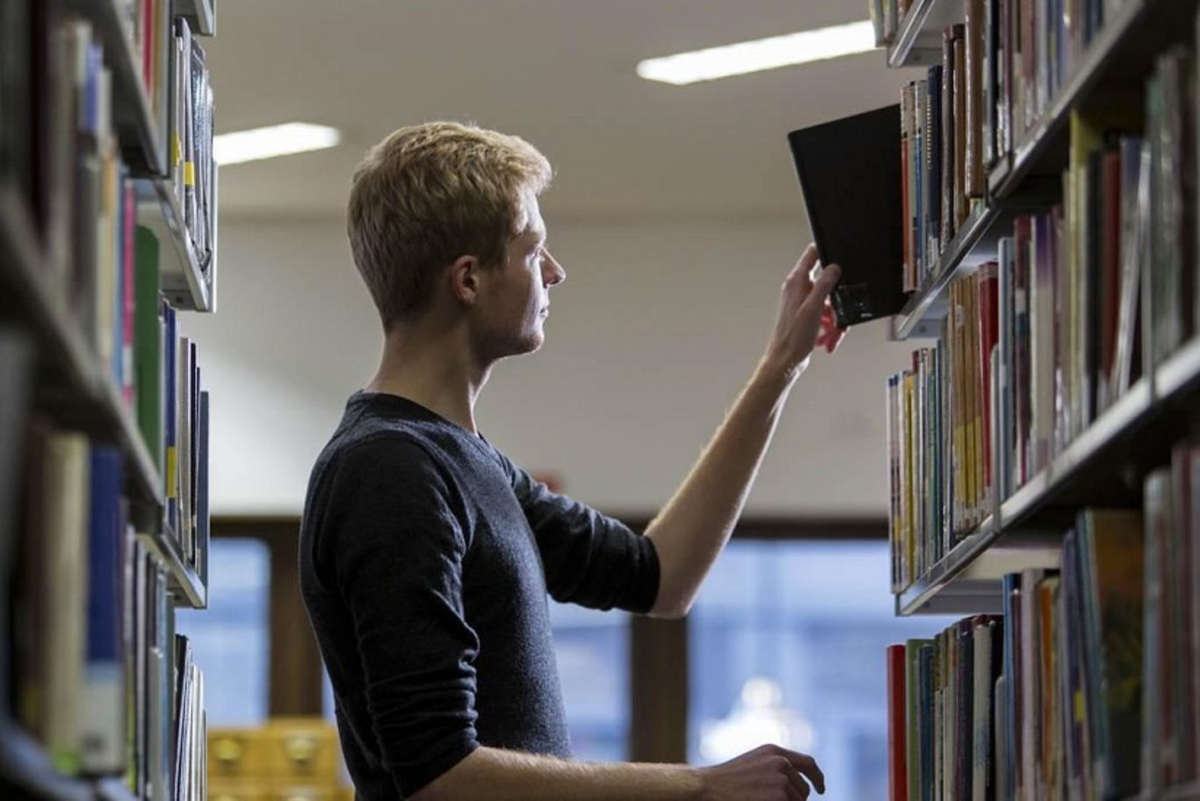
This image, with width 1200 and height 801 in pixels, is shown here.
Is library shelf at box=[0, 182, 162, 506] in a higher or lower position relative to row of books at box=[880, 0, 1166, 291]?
lower

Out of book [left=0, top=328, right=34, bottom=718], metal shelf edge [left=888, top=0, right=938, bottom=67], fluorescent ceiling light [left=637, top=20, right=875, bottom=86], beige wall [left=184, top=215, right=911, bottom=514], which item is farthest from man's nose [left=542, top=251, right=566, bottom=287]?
beige wall [left=184, top=215, right=911, bottom=514]

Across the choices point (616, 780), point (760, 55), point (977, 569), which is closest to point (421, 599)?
point (616, 780)

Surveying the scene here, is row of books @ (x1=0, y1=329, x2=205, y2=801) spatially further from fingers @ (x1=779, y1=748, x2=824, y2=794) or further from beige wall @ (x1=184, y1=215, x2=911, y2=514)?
beige wall @ (x1=184, y1=215, x2=911, y2=514)

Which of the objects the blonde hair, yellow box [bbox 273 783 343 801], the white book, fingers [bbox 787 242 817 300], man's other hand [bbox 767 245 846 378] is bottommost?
yellow box [bbox 273 783 343 801]

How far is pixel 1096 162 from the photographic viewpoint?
1.66 metres

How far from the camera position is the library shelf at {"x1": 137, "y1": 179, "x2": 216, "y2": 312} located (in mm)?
2088

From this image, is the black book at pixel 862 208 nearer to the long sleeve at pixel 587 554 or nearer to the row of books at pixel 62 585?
the long sleeve at pixel 587 554

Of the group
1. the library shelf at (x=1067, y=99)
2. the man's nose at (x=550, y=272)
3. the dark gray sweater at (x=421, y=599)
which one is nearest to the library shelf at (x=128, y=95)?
the dark gray sweater at (x=421, y=599)

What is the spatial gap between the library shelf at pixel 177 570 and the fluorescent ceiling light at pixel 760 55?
113 inches

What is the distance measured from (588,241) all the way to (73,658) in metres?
5.58

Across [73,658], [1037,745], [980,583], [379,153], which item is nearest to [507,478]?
[379,153]

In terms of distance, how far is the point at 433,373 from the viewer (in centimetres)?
248

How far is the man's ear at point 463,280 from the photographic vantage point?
2496mm

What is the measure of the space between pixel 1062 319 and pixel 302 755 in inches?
184
